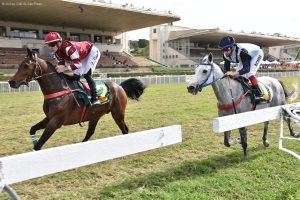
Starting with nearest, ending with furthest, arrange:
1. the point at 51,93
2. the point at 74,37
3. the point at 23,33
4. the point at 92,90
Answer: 1. the point at 51,93
2. the point at 92,90
3. the point at 23,33
4. the point at 74,37

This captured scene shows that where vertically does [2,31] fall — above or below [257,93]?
above

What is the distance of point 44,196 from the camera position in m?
3.69

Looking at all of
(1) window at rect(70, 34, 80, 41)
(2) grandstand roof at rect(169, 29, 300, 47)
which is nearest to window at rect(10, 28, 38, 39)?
(1) window at rect(70, 34, 80, 41)

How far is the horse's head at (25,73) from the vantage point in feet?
15.2

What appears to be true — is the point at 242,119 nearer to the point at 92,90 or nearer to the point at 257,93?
the point at 257,93

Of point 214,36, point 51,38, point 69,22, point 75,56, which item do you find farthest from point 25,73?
point 214,36

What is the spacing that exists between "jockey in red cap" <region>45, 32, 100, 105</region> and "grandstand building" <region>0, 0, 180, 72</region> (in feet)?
89.9

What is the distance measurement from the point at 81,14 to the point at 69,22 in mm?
3772

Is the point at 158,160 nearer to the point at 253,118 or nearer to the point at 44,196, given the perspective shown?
the point at 253,118

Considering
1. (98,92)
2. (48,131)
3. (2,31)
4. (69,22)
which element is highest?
(69,22)

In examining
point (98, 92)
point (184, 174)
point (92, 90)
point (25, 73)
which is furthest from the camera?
point (98, 92)

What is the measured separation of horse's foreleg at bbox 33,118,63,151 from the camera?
177 inches

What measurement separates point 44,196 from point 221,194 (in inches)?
81.9

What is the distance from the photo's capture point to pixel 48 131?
456 cm
